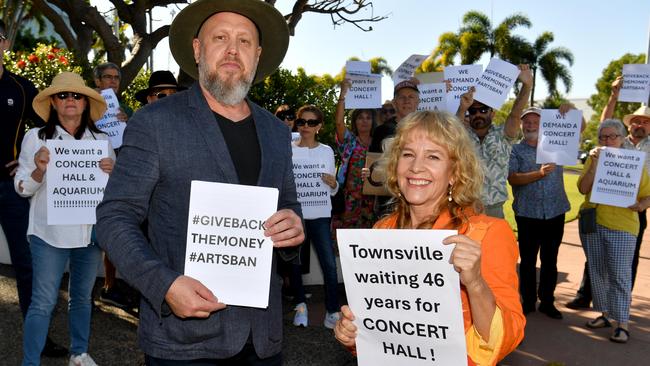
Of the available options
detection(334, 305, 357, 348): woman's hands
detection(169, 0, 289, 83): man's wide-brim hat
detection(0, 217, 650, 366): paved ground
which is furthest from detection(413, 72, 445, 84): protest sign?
detection(334, 305, 357, 348): woman's hands

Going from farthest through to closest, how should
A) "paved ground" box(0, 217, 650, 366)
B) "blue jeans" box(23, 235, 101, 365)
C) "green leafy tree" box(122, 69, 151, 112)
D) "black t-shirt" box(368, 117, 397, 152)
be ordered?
"green leafy tree" box(122, 69, 151, 112) → "black t-shirt" box(368, 117, 397, 152) → "paved ground" box(0, 217, 650, 366) → "blue jeans" box(23, 235, 101, 365)

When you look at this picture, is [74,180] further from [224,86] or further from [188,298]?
[188,298]

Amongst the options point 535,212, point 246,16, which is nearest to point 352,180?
point 535,212

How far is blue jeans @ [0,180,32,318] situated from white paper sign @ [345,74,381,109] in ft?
12.3

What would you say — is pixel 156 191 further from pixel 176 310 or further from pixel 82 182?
pixel 82 182

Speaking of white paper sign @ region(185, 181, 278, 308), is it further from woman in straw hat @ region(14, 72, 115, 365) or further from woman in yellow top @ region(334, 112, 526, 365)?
woman in straw hat @ region(14, 72, 115, 365)

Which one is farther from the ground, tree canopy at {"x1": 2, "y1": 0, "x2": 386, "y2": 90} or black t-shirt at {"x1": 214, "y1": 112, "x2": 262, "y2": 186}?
tree canopy at {"x1": 2, "y1": 0, "x2": 386, "y2": 90}

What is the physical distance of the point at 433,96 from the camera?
6633 millimetres

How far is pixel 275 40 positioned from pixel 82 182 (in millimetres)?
2197

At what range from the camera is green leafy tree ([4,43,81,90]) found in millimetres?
8430

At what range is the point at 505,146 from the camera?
5844 mm

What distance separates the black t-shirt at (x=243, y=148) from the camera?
2354mm

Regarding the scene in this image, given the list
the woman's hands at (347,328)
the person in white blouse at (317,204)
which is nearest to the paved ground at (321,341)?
the person in white blouse at (317,204)

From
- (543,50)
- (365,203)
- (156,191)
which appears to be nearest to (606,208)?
(365,203)
